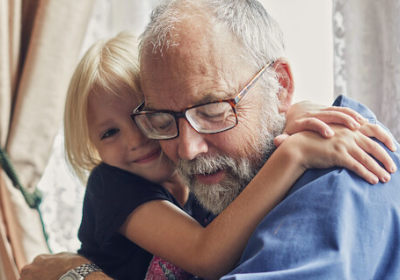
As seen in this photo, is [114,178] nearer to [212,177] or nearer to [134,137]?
[134,137]

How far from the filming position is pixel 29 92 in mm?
2367

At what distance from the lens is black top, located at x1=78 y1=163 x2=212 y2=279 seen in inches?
59.6

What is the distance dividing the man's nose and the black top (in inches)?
10.6

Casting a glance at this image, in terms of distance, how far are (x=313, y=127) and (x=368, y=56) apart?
70cm

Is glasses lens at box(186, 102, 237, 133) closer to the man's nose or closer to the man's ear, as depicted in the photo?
the man's nose

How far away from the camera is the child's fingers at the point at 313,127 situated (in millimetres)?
1092

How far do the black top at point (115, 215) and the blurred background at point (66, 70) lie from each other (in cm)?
68

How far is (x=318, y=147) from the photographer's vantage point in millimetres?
1088

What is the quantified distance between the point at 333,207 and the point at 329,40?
109cm

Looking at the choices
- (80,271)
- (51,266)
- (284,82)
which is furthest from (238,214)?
(51,266)

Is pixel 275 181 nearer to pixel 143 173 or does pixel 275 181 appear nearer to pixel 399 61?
pixel 143 173

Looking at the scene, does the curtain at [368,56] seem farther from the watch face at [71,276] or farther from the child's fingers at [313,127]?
the watch face at [71,276]

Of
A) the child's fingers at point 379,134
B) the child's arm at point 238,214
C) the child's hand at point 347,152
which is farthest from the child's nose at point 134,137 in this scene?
the child's fingers at point 379,134

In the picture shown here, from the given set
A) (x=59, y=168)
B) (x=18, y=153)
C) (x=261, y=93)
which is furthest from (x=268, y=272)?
(x=59, y=168)
